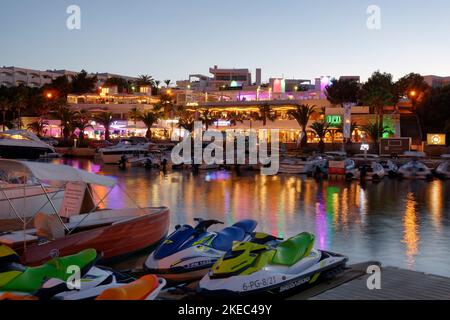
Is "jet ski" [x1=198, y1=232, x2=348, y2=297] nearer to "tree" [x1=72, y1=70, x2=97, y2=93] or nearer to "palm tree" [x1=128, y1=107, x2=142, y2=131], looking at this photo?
"palm tree" [x1=128, y1=107, x2=142, y2=131]

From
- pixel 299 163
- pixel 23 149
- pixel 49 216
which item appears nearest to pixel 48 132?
pixel 299 163

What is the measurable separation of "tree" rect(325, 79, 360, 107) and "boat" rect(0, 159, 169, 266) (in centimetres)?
7490

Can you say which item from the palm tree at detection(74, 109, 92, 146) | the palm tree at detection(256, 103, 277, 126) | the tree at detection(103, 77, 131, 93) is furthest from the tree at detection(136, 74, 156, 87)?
the palm tree at detection(256, 103, 277, 126)

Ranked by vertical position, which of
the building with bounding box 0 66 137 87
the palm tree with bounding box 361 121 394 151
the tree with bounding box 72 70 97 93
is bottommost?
the palm tree with bounding box 361 121 394 151

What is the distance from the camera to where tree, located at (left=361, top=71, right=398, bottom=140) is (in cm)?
7688

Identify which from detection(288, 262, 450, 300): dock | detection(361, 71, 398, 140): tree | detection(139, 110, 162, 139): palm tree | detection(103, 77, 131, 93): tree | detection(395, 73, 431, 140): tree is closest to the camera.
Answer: detection(288, 262, 450, 300): dock

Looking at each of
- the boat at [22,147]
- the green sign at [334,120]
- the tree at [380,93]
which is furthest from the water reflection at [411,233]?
the green sign at [334,120]

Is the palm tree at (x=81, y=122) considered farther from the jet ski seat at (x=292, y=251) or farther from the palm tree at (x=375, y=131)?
the jet ski seat at (x=292, y=251)

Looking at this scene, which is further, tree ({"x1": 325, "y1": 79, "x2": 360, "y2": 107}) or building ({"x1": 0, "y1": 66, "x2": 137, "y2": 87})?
building ({"x1": 0, "y1": 66, "x2": 137, "y2": 87})

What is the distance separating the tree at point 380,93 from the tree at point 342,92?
329 cm

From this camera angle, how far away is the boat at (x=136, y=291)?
25.5 ft

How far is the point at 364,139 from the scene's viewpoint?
263 feet

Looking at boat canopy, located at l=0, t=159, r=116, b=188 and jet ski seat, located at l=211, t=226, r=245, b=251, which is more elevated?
boat canopy, located at l=0, t=159, r=116, b=188

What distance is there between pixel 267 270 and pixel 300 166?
43680mm
